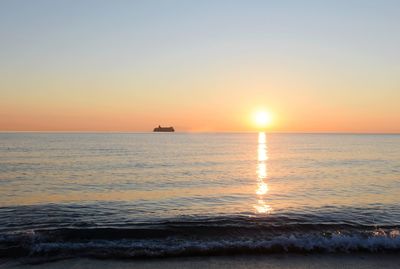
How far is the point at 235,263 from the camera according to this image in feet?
40.6

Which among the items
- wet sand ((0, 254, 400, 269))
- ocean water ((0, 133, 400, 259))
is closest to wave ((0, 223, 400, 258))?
ocean water ((0, 133, 400, 259))

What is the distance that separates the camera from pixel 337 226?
1808cm

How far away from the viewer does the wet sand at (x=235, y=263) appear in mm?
12117

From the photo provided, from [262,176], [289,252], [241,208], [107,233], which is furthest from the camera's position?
[262,176]

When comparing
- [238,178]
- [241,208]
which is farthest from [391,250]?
[238,178]

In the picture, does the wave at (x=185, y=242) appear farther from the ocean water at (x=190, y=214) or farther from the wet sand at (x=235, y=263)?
the wet sand at (x=235, y=263)

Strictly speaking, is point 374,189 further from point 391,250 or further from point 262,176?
point 391,250

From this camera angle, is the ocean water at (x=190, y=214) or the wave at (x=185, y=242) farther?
the ocean water at (x=190, y=214)

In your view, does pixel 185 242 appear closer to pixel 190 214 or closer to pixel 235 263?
pixel 235 263

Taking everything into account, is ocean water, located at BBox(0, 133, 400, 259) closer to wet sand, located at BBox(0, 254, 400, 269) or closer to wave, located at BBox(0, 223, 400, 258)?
wave, located at BBox(0, 223, 400, 258)

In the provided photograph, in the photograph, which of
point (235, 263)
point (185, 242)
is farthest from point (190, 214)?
point (235, 263)

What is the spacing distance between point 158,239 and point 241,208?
9169 millimetres

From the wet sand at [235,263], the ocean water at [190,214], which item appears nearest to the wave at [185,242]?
the ocean water at [190,214]

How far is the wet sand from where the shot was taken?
1212cm
